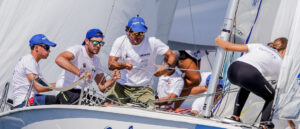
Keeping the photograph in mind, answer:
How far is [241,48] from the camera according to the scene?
4.57 meters

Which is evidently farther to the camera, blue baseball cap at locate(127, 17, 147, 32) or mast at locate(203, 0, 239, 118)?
blue baseball cap at locate(127, 17, 147, 32)

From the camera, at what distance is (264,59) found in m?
4.56

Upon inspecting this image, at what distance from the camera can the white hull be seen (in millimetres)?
4117

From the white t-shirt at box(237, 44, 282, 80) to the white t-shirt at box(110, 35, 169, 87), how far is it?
1.18 meters

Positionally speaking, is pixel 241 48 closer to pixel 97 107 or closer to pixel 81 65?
pixel 97 107

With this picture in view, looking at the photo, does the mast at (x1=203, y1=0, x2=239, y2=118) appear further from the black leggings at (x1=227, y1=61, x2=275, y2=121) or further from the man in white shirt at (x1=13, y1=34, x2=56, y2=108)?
the man in white shirt at (x1=13, y1=34, x2=56, y2=108)

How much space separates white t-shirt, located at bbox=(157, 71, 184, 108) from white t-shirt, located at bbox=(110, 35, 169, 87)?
1.23 m

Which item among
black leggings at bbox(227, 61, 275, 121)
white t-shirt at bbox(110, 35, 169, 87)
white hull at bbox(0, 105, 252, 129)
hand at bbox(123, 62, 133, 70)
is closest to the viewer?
white hull at bbox(0, 105, 252, 129)

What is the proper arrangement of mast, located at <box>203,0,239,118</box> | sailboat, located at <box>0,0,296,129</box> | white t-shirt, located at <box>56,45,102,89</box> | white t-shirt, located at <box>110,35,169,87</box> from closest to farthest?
1. mast, located at <box>203,0,239,118</box>
2. white t-shirt, located at <box>56,45,102,89</box>
3. white t-shirt, located at <box>110,35,169,87</box>
4. sailboat, located at <box>0,0,296,129</box>

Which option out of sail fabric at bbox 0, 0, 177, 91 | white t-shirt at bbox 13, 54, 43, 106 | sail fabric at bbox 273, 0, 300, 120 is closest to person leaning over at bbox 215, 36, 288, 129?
sail fabric at bbox 273, 0, 300, 120

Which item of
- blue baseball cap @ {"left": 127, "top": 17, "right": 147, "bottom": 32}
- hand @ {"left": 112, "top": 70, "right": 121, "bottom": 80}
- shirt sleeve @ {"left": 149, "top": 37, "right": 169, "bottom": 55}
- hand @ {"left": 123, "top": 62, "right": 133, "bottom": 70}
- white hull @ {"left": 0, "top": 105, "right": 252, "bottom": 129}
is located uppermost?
blue baseball cap @ {"left": 127, "top": 17, "right": 147, "bottom": 32}

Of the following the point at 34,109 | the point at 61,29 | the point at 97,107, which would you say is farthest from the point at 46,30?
the point at 97,107

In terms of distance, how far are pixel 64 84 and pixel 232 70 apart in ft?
5.09

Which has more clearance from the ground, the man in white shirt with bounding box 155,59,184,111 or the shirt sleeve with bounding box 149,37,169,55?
the shirt sleeve with bounding box 149,37,169,55
